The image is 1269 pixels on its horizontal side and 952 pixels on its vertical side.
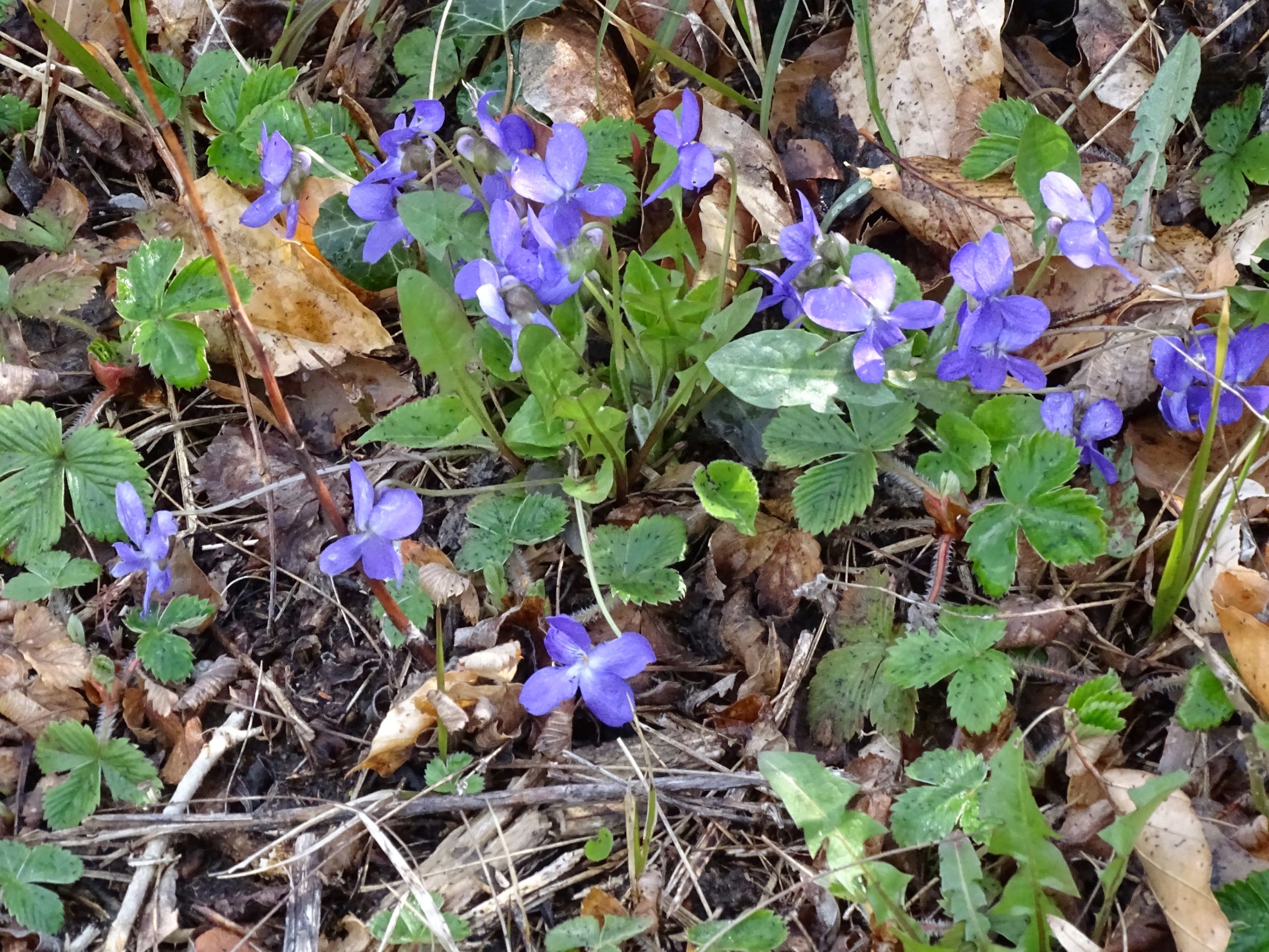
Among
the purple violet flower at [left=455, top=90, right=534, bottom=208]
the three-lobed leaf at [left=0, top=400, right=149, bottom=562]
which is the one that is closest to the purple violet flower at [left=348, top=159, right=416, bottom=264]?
the purple violet flower at [left=455, top=90, right=534, bottom=208]

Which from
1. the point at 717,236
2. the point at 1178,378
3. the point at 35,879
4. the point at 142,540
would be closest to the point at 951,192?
the point at 717,236

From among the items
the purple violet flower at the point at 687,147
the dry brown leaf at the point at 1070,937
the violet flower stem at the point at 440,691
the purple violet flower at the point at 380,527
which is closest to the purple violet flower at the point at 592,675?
the violet flower stem at the point at 440,691

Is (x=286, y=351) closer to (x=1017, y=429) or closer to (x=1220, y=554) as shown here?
(x=1017, y=429)

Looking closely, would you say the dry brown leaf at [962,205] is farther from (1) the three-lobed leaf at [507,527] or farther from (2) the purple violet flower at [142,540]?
(2) the purple violet flower at [142,540]

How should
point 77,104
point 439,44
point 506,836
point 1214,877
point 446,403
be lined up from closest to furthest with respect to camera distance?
1. point 1214,877
2. point 506,836
3. point 446,403
4. point 439,44
5. point 77,104

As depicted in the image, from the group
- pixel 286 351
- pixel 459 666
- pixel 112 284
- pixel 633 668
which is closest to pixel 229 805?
pixel 459 666

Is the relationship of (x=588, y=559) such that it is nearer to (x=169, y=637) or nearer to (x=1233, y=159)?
(x=169, y=637)
